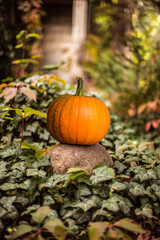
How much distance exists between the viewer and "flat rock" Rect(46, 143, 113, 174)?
1.63 meters

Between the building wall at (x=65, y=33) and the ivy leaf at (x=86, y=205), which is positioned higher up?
the building wall at (x=65, y=33)

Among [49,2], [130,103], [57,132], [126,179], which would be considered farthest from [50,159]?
[49,2]

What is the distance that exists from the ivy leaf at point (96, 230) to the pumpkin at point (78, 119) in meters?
0.72

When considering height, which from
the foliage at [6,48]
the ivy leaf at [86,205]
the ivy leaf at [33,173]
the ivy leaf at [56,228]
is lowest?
the ivy leaf at [56,228]

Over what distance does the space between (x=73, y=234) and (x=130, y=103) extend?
3.22 m

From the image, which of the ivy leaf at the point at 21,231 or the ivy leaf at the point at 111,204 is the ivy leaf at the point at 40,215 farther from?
the ivy leaf at the point at 111,204

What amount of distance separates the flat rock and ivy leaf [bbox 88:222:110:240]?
51 cm

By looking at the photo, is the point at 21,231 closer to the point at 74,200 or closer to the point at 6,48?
the point at 74,200

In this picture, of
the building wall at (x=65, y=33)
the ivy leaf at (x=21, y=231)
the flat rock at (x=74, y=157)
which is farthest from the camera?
the building wall at (x=65, y=33)

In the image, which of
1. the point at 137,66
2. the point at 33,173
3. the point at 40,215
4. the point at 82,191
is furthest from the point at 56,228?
the point at 137,66

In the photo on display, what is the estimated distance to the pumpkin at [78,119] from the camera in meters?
1.68

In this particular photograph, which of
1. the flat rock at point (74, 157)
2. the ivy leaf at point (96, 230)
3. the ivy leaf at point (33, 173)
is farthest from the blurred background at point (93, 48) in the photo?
the ivy leaf at point (96, 230)

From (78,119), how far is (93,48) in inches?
223

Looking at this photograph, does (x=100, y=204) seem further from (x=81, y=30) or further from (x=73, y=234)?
(x=81, y=30)
